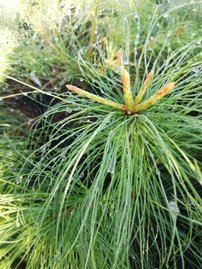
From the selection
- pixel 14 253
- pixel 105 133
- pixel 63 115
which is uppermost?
pixel 63 115

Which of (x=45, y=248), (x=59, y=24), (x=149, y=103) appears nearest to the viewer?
(x=149, y=103)

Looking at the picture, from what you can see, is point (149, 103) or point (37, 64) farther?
point (37, 64)

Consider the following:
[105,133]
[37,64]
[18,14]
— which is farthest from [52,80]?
[105,133]

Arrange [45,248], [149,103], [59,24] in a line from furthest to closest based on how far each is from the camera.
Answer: [59,24]
[45,248]
[149,103]

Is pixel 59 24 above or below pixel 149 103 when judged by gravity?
above

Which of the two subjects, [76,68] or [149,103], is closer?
[149,103]

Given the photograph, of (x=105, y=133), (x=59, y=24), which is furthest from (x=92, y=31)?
(x=105, y=133)

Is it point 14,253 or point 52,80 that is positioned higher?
point 52,80

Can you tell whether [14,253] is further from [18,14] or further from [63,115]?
[18,14]

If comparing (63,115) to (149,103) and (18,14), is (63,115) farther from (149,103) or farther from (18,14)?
(149,103)
